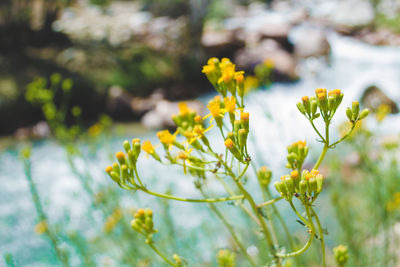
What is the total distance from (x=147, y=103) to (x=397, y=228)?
7240 mm

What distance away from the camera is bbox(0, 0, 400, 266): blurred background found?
3732 millimetres

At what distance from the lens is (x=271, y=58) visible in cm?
1077

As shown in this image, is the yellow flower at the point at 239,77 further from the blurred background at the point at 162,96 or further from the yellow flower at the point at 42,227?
the yellow flower at the point at 42,227

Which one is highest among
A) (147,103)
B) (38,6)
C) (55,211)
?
(38,6)

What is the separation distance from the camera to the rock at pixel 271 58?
10.2 m

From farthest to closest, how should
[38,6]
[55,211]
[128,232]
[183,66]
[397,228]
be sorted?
[38,6] < [183,66] < [55,211] < [397,228] < [128,232]

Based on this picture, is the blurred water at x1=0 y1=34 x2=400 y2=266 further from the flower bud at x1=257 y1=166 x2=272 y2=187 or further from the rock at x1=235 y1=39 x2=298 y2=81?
the flower bud at x1=257 y1=166 x2=272 y2=187

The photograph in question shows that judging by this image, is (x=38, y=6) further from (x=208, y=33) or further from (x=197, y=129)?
(x=197, y=129)

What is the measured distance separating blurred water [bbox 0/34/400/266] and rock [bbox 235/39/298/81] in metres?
0.42

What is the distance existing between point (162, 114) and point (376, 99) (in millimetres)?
4749

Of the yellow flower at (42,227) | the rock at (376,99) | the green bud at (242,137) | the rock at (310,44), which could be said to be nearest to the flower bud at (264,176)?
the green bud at (242,137)

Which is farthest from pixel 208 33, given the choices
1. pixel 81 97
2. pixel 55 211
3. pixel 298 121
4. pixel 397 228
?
pixel 397 228

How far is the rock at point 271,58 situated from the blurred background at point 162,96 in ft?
0.12

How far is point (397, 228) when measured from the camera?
12.1 ft
